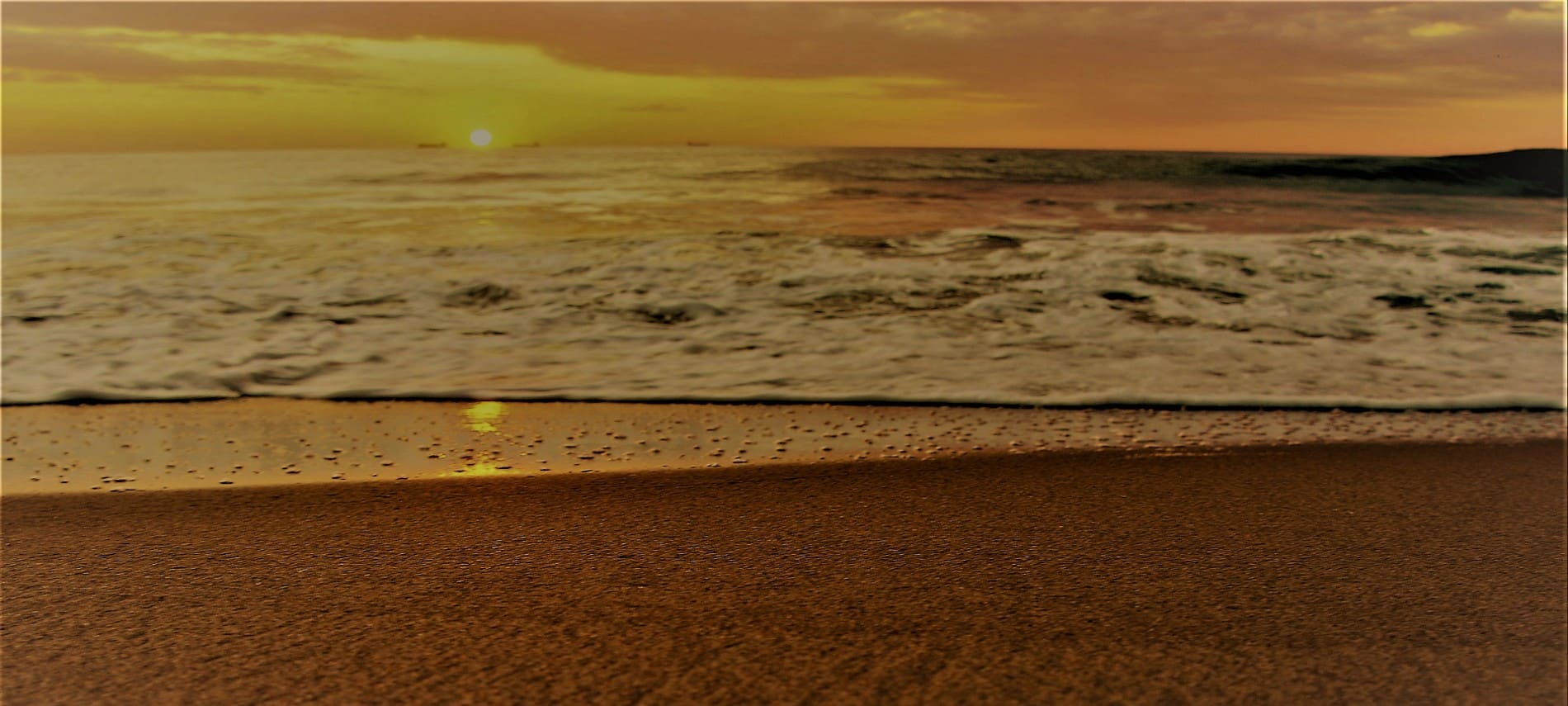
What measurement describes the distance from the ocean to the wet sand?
123 centimetres

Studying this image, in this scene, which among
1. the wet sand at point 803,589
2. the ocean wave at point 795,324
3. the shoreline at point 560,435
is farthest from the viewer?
the ocean wave at point 795,324

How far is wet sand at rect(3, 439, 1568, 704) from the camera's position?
60.3 inches

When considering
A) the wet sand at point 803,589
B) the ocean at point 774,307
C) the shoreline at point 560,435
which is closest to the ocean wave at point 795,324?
the ocean at point 774,307

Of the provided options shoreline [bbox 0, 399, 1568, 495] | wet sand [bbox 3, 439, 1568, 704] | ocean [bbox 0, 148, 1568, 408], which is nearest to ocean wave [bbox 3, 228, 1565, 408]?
ocean [bbox 0, 148, 1568, 408]

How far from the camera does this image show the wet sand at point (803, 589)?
153 cm

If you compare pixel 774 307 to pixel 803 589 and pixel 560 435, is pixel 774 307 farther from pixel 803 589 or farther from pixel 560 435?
pixel 803 589

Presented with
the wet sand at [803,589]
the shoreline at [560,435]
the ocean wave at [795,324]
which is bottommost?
the shoreline at [560,435]

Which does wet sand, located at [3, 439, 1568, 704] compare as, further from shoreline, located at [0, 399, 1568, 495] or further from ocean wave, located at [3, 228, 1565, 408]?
ocean wave, located at [3, 228, 1565, 408]

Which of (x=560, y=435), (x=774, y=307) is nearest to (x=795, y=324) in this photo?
(x=774, y=307)

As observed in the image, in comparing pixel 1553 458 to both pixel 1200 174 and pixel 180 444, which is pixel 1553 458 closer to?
pixel 180 444

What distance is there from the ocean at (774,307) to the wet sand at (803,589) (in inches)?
48.2

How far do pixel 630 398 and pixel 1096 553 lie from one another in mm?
2027

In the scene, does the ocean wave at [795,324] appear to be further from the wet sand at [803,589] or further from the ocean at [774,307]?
the wet sand at [803,589]

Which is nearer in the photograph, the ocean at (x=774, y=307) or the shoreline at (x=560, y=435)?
the shoreline at (x=560, y=435)
